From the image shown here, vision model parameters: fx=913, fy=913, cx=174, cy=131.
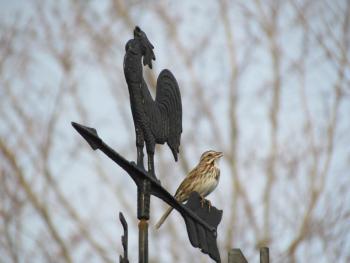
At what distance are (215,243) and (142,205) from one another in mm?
638

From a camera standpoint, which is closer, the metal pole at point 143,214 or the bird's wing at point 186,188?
the metal pole at point 143,214

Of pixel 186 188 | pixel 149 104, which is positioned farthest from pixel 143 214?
pixel 186 188

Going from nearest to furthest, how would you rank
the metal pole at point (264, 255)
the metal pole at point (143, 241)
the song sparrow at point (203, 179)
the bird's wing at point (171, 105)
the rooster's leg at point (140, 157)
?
the metal pole at point (143, 241)
the rooster's leg at point (140, 157)
the metal pole at point (264, 255)
the bird's wing at point (171, 105)
the song sparrow at point (203, 179)

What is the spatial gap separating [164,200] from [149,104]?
0.37 metres

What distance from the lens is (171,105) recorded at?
372cm

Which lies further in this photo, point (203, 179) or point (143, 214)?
point (203, 179)

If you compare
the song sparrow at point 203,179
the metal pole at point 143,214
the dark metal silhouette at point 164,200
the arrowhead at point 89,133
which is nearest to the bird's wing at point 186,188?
the song sparrow at point 203,179

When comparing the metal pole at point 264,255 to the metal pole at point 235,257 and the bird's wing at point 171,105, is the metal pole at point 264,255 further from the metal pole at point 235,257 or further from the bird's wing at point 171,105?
the bird's wing at point 171,105

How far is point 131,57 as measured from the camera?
3.37 m

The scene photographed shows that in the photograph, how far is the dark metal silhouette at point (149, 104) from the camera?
334 centimetres

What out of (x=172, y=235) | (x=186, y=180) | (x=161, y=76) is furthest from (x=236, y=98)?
(x=161, y=76)

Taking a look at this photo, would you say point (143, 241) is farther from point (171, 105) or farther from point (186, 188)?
point (186, 188)

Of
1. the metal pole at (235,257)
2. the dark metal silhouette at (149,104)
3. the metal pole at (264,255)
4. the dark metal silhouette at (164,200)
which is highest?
the dark metal silhouette at (149,104)

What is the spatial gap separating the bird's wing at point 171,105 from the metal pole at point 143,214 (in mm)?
443
